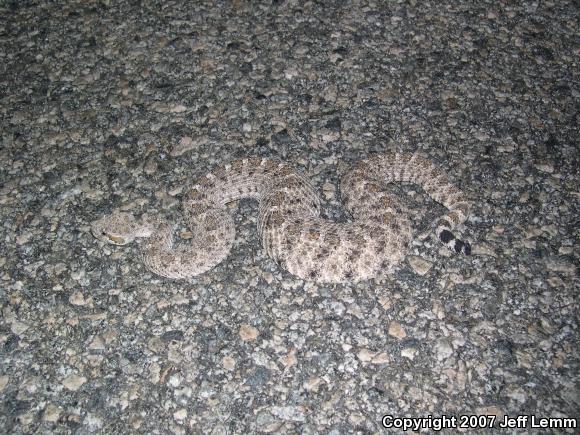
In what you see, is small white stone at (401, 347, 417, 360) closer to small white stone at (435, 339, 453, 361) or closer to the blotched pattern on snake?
small white stone at (435, 339, 453, 361)

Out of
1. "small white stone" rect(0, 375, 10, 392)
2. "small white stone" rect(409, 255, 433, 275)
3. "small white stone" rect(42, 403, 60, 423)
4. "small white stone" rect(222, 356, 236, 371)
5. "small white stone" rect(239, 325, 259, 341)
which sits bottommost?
"small white stone" rect(0, 375, 10, 392)

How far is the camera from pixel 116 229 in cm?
540

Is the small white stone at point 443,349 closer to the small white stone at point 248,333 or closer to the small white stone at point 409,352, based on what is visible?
the small white stone at point 409,352

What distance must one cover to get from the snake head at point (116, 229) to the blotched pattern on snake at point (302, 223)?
0.03 feet

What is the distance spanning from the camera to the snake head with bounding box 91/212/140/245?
5406mm

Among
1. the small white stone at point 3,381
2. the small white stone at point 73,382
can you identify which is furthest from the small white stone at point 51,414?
the small white stone at point 3,381

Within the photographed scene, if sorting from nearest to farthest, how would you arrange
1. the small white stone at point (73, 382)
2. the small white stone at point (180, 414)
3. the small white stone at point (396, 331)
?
the small white stone at point (180, 414) → the small white stone at point (73, 382) → the small white stone at point (396, 331)

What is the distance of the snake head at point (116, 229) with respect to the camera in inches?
213

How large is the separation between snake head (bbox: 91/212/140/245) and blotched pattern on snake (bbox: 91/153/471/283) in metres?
0.01

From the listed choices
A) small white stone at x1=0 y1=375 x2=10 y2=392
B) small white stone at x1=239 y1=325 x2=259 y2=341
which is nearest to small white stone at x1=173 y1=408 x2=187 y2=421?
small white stone at x1=239 y1=325 x2=259 y2=341

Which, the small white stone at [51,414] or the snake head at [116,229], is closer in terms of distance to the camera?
the small white stone at [51,414]

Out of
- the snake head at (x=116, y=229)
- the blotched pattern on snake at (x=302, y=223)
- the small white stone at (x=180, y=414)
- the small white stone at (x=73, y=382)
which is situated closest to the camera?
the small white stone at (x=180, y=414)

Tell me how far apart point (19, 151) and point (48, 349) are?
2.91 meters

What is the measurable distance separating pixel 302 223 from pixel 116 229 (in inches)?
75.0
